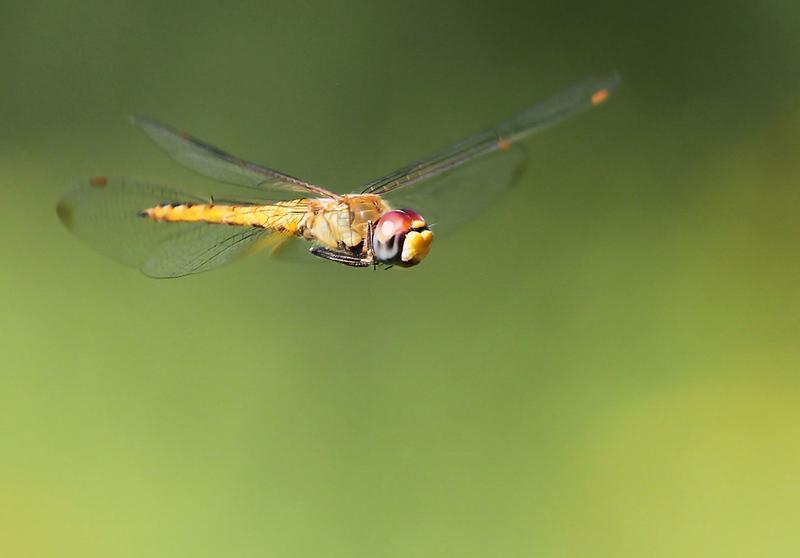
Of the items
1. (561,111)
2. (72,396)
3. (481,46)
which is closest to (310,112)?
(481,46)

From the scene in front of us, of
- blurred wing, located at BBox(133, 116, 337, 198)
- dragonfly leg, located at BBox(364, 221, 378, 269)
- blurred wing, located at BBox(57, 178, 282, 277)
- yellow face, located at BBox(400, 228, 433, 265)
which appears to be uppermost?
blurred wing, located at BBox(133, 116, 337, 198)

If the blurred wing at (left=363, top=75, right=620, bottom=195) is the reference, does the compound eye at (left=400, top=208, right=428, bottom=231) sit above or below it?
below

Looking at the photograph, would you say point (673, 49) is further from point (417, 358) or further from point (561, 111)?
point (561, 111)

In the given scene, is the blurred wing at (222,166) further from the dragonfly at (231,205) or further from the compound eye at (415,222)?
the compound eye at (415,222)

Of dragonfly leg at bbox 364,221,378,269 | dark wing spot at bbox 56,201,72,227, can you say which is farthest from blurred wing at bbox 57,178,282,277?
dragonfly leg at bbox 364,221,378,269

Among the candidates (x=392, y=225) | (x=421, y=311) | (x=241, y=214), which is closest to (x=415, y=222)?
(x=392, y=225)

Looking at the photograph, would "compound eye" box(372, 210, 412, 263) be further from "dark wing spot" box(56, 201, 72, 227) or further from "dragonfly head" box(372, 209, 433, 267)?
"dark wing spot" box(56, 201, 72, 227)

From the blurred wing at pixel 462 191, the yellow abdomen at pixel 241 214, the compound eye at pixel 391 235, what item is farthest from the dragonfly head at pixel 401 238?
the blurred wing at pixel 462 191
